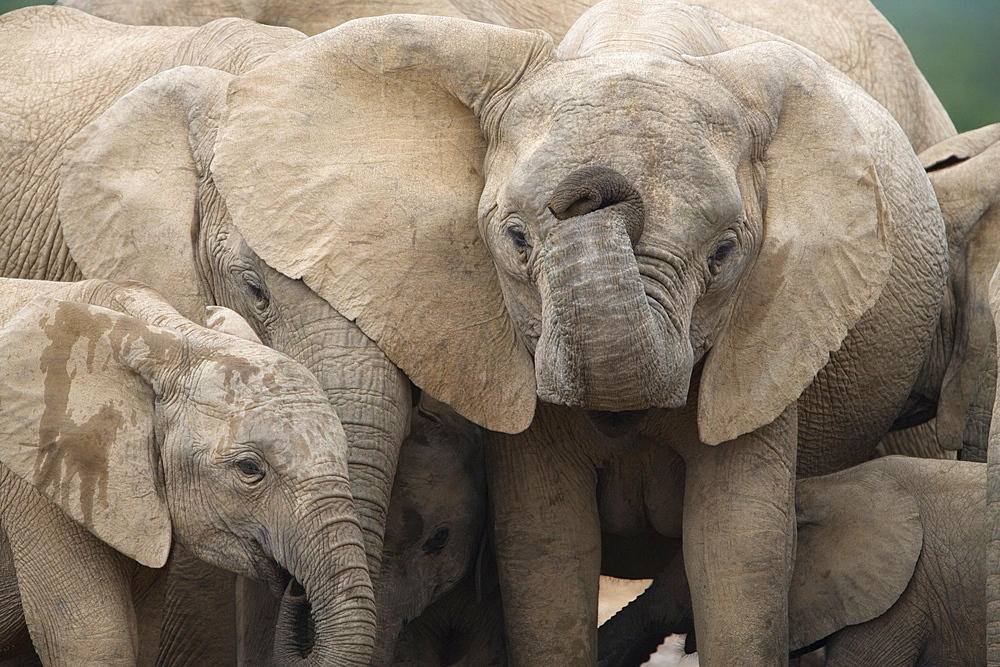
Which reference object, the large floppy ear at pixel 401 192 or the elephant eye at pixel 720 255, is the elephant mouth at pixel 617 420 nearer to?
the large floppy ear at pixel 401 192

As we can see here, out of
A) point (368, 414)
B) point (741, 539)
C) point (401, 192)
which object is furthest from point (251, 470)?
point (741, 539)

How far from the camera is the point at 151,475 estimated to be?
351 centimetres

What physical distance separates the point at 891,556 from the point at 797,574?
0.74ft

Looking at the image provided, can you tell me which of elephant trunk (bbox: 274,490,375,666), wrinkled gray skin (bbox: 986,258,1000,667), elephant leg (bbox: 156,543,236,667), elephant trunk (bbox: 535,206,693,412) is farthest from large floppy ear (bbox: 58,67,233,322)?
wrinkled gray skin (bbox: 986,258,1000,667)

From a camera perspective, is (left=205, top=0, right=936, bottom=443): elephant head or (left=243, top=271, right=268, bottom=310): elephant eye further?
(left=243, top=271, right=268, bottom=310): elephant eye

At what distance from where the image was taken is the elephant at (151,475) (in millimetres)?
3463

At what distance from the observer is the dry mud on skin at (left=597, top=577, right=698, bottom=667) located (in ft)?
18.3

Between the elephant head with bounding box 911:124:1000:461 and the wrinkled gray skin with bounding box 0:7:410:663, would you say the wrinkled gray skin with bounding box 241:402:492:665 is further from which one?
the elephant head with bounding box 911:124:1000:461

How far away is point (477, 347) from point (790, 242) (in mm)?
667

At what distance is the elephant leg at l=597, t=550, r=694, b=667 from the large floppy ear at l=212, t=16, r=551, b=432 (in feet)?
3.43

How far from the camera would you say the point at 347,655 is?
3498 millimetres

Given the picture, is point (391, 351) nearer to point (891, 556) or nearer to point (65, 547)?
point (65, 547)

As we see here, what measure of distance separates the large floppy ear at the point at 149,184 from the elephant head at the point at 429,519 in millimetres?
640

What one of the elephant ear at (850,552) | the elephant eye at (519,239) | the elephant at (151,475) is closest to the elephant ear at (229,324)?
the elephant at (151,475)
